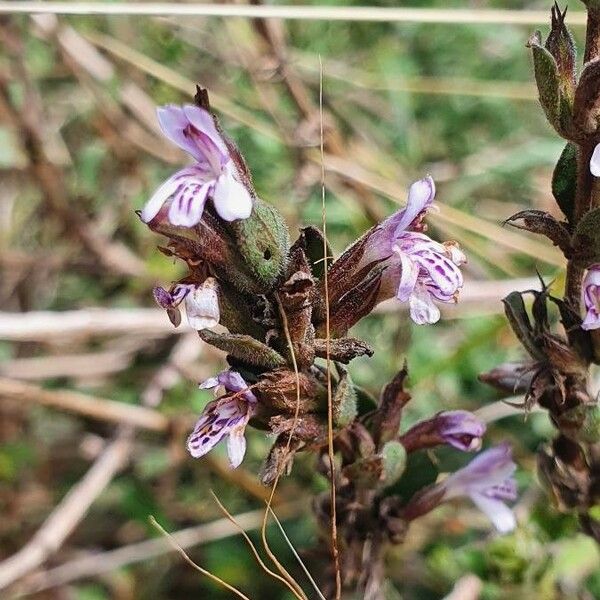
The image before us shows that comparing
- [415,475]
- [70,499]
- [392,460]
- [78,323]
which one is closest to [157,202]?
[392,460]

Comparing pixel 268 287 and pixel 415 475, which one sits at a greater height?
pixel 268 287

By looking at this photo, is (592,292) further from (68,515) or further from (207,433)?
(68,515)

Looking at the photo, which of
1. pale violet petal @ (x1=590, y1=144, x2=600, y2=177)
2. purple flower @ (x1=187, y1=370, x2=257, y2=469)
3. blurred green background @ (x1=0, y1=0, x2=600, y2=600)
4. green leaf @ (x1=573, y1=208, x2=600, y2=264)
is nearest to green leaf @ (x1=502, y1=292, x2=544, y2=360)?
green leaf @ (x1=573, y1=208, x2=600, y2=264)

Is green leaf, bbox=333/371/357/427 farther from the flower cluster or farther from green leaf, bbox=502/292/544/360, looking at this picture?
green leaf, bbox=502/292/544/360

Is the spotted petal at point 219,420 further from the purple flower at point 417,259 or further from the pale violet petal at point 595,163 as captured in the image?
the pale violet petal at point 595,163

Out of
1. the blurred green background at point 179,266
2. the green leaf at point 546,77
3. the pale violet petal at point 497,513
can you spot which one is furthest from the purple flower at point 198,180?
the blurred green background at point 179,266

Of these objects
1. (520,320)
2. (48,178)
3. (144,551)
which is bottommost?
(144,551)

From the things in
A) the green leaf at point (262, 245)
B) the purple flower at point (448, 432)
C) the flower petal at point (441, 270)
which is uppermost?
the green leaf at point (262, 245)
